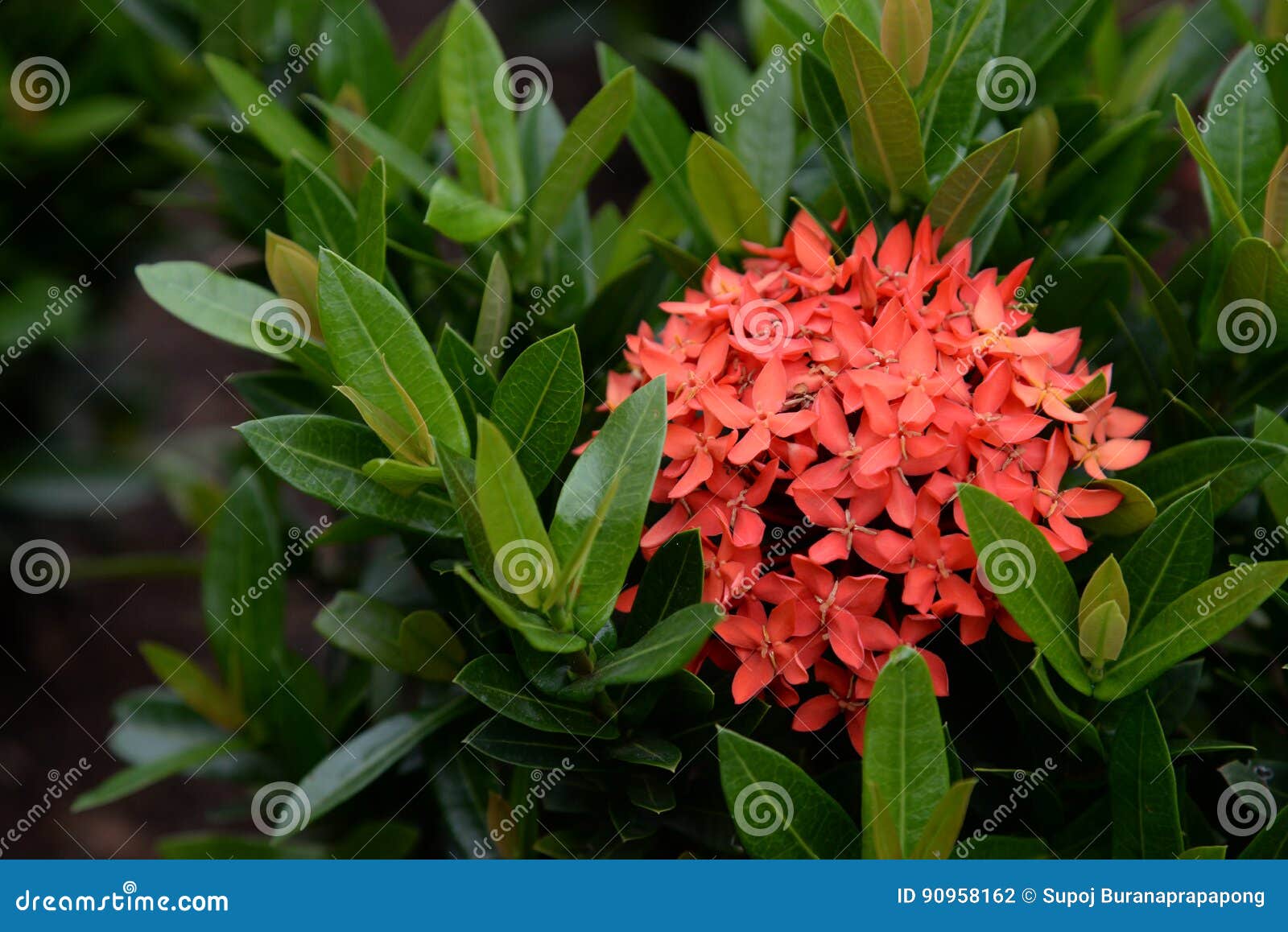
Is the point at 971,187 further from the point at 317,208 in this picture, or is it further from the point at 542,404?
the point at 317,208

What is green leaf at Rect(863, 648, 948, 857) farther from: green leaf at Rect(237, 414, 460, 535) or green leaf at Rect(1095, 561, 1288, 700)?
green leaf at Rect(237, 414, 460, 535)

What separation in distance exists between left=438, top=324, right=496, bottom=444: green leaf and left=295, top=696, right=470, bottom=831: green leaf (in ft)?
1.26

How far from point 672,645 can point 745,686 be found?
0.38ft

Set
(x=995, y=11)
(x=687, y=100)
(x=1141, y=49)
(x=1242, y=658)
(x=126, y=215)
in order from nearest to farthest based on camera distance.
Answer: (x=995, y=11) < (x=1242, y=658) < (x=1141, y=49) < (x=126, y=215) < (x=687, y=100)

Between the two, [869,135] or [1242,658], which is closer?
[869,135]

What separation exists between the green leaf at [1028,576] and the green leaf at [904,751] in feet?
0.44

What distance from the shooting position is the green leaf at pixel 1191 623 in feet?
3.80

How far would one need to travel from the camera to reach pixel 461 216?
1.50m

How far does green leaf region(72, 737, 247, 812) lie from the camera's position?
5.62 ft

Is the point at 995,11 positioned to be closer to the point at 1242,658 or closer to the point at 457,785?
the point at 1242,658

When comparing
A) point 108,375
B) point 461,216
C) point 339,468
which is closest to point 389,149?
point 461,216

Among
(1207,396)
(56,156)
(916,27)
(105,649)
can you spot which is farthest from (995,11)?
(105,649)

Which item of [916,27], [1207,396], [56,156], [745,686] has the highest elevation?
[56,156]

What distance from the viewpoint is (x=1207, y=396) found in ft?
5.03
